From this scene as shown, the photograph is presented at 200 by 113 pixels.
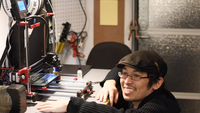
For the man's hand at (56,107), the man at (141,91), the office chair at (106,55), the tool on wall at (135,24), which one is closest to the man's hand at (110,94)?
the man at (141,91)

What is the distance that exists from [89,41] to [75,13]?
0.41 m

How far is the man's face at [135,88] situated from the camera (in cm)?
149

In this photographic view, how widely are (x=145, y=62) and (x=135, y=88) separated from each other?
0.17m

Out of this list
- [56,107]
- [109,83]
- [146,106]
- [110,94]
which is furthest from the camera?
[109,83]

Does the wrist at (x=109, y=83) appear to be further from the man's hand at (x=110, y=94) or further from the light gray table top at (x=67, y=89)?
the light gray table top at (x=67, y=89)

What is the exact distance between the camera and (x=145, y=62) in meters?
1.45

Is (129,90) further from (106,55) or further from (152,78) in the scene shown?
(106,55)

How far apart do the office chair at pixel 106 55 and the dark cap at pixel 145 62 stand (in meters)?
1.42

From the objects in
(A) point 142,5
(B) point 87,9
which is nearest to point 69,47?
(B) point 87,9

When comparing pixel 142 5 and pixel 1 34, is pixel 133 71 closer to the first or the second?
pixel 1 34

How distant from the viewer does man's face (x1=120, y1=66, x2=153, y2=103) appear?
149 centimetres

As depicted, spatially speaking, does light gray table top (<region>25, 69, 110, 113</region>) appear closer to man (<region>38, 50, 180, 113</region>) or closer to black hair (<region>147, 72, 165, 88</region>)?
man (<region>38, 50, 180, 113</region>)

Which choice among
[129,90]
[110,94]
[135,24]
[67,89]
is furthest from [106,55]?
[129,90]

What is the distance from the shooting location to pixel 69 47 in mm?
3543
